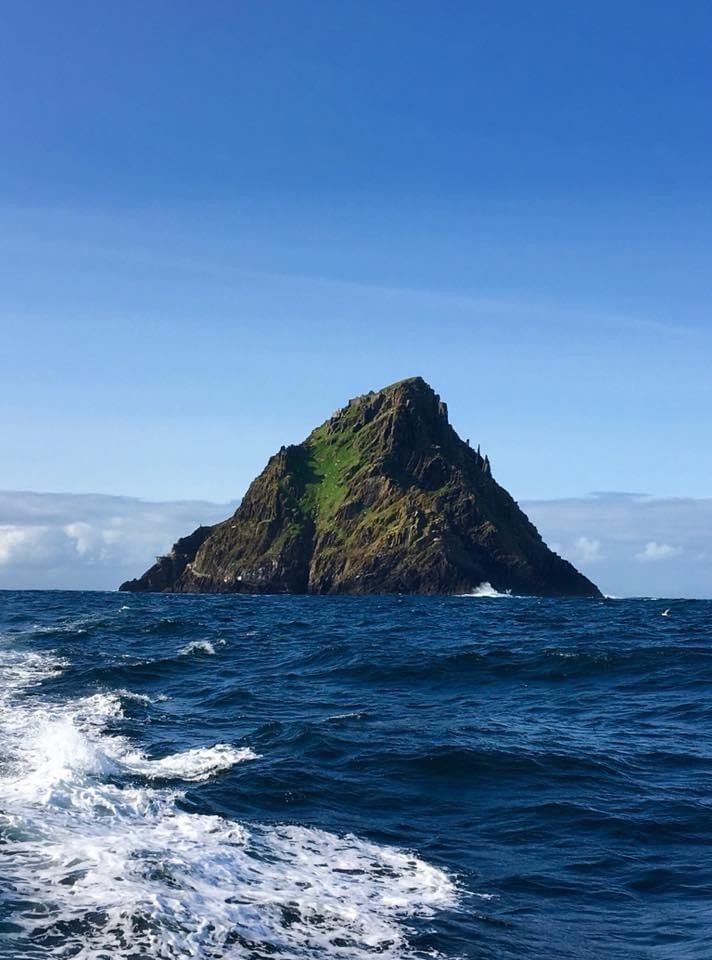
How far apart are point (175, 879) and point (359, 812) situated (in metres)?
6.43

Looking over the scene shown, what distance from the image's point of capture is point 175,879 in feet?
49.8

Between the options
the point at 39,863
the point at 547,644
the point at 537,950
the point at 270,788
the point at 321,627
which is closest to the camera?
the point at 537,950

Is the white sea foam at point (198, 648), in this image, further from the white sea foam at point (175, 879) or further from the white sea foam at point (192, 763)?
the white sea foam at point (175, 879)

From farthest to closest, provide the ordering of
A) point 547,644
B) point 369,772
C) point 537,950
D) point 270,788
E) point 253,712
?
point 547,644 < point 253,712 < point 369,772 < point 270,788 < point 537,950

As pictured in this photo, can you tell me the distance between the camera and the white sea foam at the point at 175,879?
12.9m

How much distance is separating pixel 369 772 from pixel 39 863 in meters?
10.2

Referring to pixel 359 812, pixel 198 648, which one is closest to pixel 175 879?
pixel 359 812

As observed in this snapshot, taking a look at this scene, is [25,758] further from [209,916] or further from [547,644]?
[547,644]

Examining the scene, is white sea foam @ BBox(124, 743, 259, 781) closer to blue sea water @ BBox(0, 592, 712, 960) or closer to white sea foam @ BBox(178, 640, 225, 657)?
blue sea water @ BBox(0, 592, 712, 960)

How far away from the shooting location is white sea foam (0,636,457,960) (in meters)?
12.9

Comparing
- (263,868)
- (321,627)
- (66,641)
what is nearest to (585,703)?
(263,868)

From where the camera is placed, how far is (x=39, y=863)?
51.5 ft

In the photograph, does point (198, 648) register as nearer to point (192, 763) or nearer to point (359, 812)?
point (192, 763)

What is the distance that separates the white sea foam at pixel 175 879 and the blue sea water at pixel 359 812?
56mm
